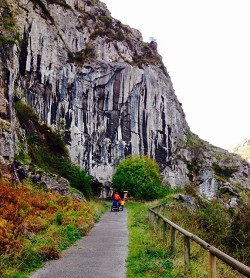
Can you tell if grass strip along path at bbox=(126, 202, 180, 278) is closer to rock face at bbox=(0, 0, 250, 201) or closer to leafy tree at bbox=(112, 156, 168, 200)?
rock face at bbox=(0, 0, 250, 201)

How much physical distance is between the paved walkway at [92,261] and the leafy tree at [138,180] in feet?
135

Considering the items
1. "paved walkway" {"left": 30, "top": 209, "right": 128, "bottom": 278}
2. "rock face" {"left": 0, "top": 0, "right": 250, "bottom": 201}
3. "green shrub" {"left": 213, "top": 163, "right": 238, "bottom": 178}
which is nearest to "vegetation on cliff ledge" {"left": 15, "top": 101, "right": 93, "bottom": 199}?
"rock face" {"left": 0, "top": 0, "right": 250, "bottom": 201}

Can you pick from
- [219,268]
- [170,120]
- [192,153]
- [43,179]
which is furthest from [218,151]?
[219,268]

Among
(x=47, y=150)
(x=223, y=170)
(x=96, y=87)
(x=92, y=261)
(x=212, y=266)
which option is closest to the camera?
(x=212, y=266)

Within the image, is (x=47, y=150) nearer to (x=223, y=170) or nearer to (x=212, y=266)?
(x=212, y=266)

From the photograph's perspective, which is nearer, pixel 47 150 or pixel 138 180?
pixel 47 150

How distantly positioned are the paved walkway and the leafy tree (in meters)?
41.1

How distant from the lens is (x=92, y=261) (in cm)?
1023

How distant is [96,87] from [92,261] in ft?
201

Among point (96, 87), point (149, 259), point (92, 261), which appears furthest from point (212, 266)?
point (96, 87)

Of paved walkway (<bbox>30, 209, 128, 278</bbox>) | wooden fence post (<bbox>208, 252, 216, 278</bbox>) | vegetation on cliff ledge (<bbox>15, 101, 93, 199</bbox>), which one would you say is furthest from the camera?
vegetation on cliff ledge (<bbox>15, 101, 93, 199</bbox>)

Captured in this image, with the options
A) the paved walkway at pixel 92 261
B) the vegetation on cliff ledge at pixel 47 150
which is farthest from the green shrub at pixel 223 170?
the paved walkway at pixel 92 261

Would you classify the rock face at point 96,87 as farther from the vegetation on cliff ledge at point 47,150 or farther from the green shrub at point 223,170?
the green shrub at point 223,170

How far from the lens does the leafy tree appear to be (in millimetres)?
55938
